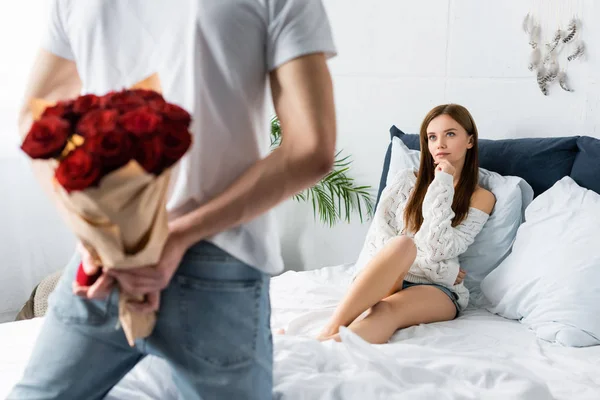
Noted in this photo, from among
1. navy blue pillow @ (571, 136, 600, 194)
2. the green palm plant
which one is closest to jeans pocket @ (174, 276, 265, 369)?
navy blue pillow @ (571, 136, 600, 194)

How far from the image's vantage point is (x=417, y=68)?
3.34m

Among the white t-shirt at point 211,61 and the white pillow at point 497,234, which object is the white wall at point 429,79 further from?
the white t-shirt at point 211,61

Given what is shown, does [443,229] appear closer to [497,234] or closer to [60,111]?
[497,234]

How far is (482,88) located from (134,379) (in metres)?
2.11

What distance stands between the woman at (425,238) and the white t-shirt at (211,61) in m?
1.27

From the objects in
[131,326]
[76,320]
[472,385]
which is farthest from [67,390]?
[472,385]

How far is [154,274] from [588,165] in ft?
6.68

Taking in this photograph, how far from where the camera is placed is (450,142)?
280 cm

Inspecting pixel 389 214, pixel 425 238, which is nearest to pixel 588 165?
pixel 425 238

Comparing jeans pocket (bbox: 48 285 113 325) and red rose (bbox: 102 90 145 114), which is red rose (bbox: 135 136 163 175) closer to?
red rose (bbox: 102 90 145 114)

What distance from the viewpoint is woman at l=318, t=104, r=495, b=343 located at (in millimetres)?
2387

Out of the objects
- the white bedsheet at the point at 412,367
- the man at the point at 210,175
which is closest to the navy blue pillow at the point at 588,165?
the white bedsheet at the point at 412,367

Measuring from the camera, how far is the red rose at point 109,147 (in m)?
0.83

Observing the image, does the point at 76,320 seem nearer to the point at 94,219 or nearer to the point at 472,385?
the point at 94,219
